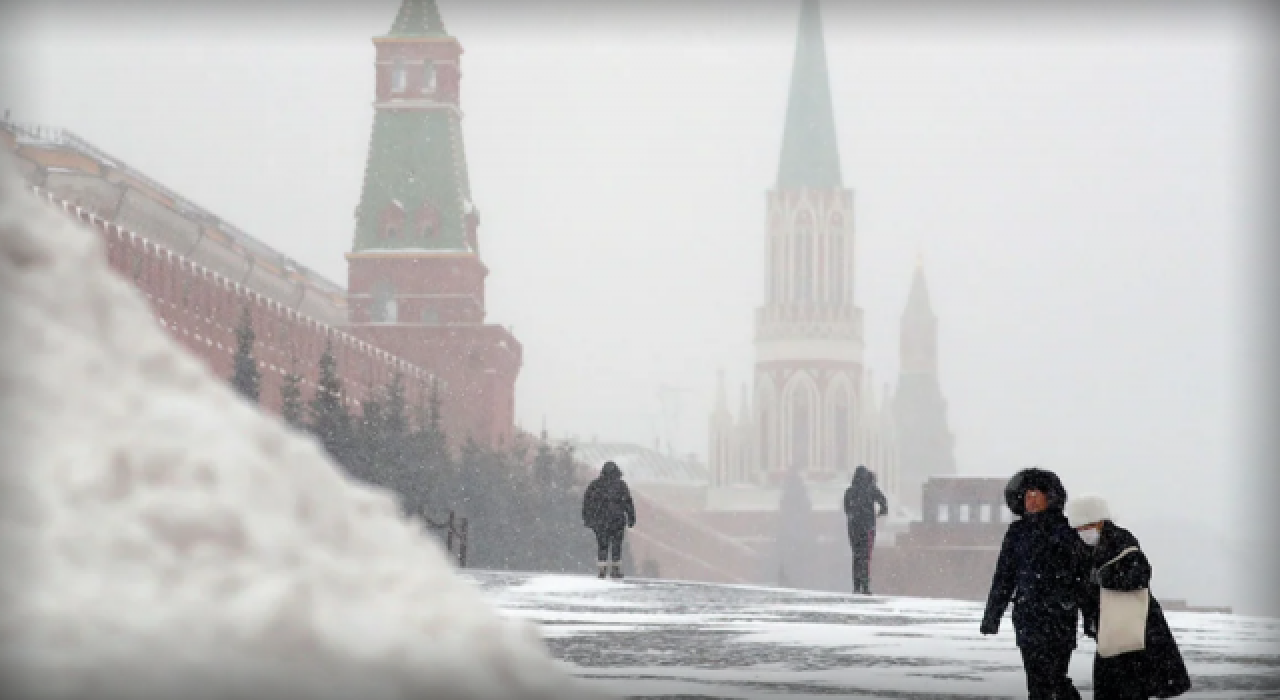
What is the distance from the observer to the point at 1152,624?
23.9ft

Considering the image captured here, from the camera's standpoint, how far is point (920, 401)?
614 ft

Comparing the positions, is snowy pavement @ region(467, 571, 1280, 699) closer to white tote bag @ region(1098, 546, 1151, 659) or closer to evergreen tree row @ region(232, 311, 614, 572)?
white tote bag @ region(1098, 546, 1151, 659)

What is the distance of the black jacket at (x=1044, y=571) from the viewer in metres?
7.32

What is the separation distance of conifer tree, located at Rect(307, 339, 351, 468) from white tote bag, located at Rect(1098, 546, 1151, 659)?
29.6 m

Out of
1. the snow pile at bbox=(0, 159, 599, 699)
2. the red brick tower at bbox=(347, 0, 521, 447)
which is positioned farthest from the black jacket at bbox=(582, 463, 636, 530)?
the red brick tower at bbox=(347, 0, 521, 447)

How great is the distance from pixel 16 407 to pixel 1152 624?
4.28 m

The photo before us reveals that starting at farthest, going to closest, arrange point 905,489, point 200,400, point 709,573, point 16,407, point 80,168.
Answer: point 905,489
point 709,573
point 80,168
point 200,400
point 16,407

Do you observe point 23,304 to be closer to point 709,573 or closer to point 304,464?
point 304,464

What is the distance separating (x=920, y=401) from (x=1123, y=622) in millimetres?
181145

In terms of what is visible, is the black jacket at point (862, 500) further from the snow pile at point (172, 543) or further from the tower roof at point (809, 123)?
the tower roof at point (809, 123)

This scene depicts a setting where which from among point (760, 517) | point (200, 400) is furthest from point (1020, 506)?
point (760, 517)

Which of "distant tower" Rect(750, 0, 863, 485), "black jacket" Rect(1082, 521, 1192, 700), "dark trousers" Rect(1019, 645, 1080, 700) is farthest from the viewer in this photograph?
"distant tower" Rect(750, 0, 863, 485)

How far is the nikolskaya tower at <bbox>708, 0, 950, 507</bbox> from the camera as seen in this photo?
4948 inches

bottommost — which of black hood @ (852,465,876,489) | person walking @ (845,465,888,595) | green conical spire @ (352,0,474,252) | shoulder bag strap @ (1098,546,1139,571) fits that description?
shoulder bag strap @ (1098,546,1139,571)
